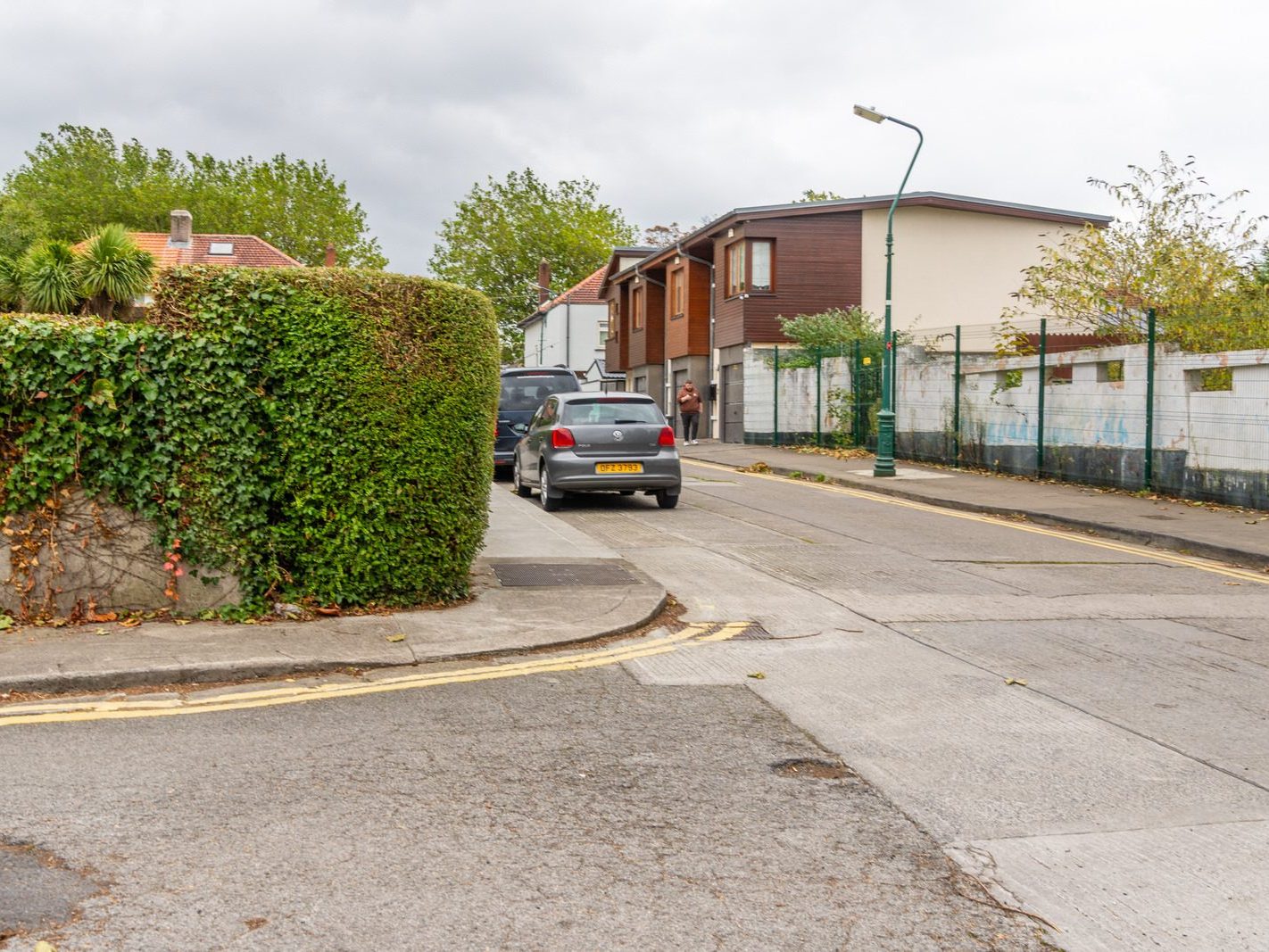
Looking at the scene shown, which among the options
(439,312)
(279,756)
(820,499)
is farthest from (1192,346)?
(279,756)

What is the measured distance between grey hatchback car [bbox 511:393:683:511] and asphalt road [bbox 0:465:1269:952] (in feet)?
28.3

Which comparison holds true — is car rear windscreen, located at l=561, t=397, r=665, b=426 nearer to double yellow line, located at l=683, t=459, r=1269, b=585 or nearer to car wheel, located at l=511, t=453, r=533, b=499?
car wheel, located at l=511, t=453, r=533, b=499

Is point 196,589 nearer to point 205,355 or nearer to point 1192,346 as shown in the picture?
point 205,355

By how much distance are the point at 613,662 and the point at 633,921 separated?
11.8 ft

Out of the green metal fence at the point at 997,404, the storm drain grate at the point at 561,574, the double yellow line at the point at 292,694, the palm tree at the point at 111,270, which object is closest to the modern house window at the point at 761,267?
the green metal fence at the point at 997,404

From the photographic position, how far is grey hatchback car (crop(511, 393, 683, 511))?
53.9ft

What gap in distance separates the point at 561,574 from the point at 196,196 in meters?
66.9

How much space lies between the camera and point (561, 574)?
1014 cm

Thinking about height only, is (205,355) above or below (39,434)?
above

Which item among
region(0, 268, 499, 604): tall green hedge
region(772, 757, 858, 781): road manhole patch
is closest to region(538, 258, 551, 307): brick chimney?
region(0, 268, 499, 604): tall green hedge

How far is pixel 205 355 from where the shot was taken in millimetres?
7625

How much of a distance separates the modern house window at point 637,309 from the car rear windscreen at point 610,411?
32159 mm

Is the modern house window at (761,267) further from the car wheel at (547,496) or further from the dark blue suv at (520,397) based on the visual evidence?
the car wheel at (547,496)

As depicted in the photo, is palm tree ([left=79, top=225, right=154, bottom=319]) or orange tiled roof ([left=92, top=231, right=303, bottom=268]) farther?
orange tiled roof ([left=92, top=231, right=303, bottom=268])
